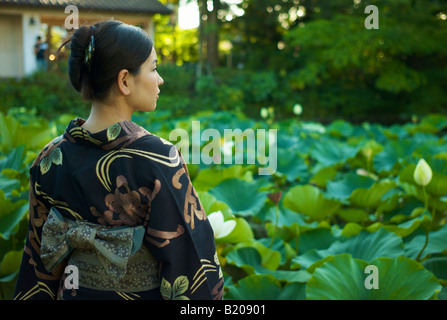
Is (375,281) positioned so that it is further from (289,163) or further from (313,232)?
(289,163)

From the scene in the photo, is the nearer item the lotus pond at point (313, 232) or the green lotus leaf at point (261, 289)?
the lotus pond at point (313, 232)

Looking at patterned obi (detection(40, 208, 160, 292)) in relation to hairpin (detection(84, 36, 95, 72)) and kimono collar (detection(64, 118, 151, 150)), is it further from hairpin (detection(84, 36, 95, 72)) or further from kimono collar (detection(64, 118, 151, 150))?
hairpin (detection(84, 36, 95, 72))

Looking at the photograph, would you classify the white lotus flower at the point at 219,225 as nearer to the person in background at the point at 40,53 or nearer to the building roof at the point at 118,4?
the building roof at the point at 118,4

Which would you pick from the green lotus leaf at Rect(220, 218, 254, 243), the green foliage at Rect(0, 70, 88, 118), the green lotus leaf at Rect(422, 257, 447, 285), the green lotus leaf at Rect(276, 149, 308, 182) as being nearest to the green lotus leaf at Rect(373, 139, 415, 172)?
the green lotus leaf at Rect(276, 149, 308, 182)

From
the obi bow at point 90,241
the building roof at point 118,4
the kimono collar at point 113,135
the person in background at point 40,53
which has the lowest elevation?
the obi bow at point 90,241

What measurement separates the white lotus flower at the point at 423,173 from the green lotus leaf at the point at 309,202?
350mm

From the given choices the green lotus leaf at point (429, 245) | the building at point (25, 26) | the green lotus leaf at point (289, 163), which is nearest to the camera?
the green lotus leaf at point (429, 245)

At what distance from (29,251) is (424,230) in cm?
145

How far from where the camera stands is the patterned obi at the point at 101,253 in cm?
102

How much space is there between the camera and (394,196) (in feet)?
7.30

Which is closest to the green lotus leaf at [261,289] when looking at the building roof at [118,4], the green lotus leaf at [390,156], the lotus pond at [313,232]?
the lotus pond at [313,232]

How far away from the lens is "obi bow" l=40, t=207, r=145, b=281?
1014 millimetres

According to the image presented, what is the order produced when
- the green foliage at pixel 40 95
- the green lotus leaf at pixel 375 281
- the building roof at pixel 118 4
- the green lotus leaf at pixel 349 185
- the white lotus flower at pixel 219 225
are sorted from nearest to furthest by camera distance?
the green lotus leaf at pixel 375 281 → the white lotus flower at pixel 219 225 → the green lotus leaf at pixel 349 185 → the green foliage at pixel 40 95 → the building roof at pixel 118 4
